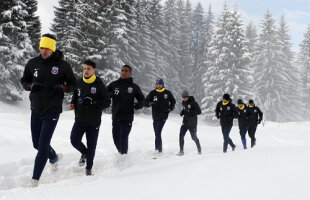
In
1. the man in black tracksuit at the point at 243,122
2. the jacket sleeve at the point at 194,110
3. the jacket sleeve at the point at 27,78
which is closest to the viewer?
the jacket sleeve at the point at 27,78

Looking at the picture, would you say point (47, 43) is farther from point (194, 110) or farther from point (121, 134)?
point (194, 110)

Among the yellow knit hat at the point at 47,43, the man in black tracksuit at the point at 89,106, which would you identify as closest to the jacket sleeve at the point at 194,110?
the man in black tracksuit at the point at 89,106

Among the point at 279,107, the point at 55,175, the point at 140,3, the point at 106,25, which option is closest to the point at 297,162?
the point at 55,175

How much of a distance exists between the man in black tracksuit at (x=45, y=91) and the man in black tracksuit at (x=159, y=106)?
416 centimetres

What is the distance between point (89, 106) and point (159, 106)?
339cm

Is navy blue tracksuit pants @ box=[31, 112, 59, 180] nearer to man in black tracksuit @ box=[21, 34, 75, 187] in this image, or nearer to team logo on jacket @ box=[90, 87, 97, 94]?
man in black tracksuit @ box=[21, 34, 75, 187]

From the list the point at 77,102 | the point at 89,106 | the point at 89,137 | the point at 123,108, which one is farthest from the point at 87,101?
the point at 123,108

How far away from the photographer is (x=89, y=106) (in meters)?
5.74

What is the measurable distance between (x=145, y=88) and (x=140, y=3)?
10162 millimetres

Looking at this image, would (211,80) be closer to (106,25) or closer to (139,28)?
(139,28)

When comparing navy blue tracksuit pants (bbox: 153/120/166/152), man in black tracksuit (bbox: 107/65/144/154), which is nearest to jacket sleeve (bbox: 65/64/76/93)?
man in black tracksuit (bbox: 107/65/144/154)

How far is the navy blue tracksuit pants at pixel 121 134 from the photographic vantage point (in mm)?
7039

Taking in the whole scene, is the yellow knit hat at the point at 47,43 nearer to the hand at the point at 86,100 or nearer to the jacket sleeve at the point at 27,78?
the jacket sleeve at the point at 27,78

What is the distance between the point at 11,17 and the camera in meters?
22.5
